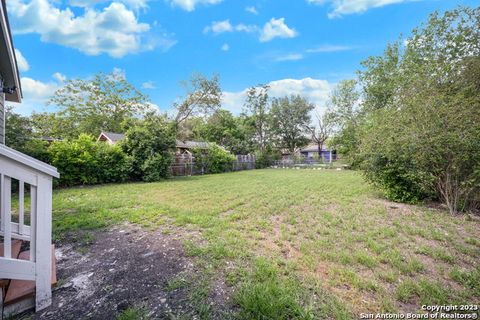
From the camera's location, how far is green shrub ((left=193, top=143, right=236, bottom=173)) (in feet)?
53.7

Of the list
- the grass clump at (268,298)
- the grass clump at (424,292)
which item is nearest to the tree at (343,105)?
the grass clump at (424,292)

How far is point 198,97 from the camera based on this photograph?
23.7 meters

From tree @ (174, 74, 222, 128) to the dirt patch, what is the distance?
68.5 feet

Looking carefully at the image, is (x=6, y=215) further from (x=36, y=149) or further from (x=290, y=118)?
(x=290, y=118)

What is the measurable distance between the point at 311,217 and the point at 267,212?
1060 millimetres

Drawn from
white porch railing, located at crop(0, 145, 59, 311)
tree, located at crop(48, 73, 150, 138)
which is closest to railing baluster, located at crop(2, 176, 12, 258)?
white porch railing, located at crop(0, 145, 59, 311)

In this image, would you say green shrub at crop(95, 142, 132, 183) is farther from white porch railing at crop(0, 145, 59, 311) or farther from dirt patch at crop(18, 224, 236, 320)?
white porch railing at crop(0, 145, 59, 311)

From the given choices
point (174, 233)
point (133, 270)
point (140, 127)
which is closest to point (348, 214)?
point (174, 233)

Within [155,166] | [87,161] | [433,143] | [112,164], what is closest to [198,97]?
[155,166]

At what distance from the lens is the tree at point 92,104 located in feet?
71.5

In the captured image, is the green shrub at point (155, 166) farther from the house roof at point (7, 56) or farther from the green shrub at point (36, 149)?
the house roof at point (7, 56)

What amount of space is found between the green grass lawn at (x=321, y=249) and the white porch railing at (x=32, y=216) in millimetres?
1597

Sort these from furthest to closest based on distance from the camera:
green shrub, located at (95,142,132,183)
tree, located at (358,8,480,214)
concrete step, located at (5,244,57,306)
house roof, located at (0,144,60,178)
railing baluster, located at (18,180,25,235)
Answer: green shrub, located at (95,142,132,183)
tree, located at (358,8,480,214)
concrete step, located at (5,244,57,306)
railing baluster, located at (18,180,25,235)
house roof, located at (0,144,60,178)

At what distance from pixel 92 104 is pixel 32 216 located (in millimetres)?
25880
